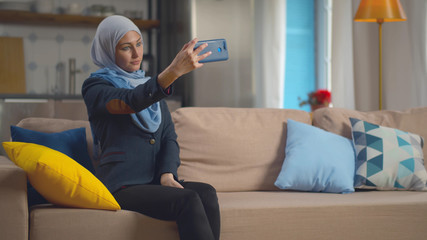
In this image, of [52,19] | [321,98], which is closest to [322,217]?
[321,98]

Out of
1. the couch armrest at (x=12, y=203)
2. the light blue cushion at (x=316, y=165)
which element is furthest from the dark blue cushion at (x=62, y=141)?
the light blue cushion at (x=316, y=165)

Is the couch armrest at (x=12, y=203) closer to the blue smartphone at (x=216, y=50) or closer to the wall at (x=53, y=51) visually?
the blue smartphone at (x=216, y=50)

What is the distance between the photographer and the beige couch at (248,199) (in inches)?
61.5

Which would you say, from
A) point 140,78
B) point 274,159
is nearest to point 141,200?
point 140,78

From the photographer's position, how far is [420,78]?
3605 millimetres

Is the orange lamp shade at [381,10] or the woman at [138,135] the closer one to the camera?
the woman at [138,135]

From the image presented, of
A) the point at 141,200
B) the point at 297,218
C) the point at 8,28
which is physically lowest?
the point at 297,218

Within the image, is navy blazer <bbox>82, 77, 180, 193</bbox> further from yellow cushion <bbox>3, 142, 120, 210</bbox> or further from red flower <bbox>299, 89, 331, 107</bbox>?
red flower <bbox>299, 89, 331, 107</bbox>

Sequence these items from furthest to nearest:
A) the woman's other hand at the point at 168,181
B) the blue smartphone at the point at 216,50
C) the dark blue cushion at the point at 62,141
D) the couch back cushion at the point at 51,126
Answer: the couch back cushion at the point at 51,126 < the dark blue cushion at the point at 62,141 < the woman's other hand at the point at 168,181 < the blue smartphone at the point at 216,50

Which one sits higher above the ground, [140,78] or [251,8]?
[251,8]

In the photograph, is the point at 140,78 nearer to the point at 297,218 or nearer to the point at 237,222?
the point at 237,222

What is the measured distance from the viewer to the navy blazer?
1.67 m

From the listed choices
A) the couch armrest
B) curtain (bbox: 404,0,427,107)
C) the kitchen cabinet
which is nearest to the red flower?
curtain (bbox: 404,0,427,107)

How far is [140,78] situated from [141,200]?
19.9 inches
